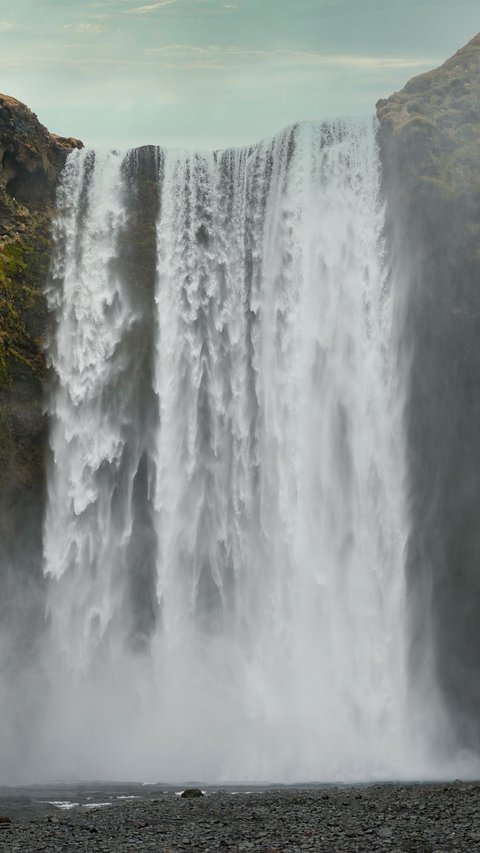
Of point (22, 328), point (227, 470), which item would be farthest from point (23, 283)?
point (227, 470)

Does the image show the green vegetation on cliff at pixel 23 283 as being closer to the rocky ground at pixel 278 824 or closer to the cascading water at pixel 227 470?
the cascading water at pixel 227 470

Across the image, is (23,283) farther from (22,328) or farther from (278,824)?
(278,824)

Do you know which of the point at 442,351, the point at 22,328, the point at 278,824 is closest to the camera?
the point at 278,824

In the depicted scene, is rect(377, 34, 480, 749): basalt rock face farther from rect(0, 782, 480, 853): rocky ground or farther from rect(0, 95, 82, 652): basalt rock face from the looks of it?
rect(0, 95, 82, 652): basalt rock face

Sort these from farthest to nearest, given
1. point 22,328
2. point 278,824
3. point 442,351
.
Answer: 1. point 22,328
2. point 442,351
3. point 278,824

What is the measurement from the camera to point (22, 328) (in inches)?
1266

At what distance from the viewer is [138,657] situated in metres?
30.3

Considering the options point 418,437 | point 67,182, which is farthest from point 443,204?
point 67,182

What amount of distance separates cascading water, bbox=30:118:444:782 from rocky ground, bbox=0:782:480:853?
6.74 meters

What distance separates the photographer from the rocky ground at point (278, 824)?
15.3 meters

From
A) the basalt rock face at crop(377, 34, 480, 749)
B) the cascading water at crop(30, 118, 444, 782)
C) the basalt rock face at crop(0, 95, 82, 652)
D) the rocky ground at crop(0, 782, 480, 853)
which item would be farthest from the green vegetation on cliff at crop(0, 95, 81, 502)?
the rocky ground at crop(0, 782, 480, 853)

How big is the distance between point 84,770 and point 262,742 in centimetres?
480

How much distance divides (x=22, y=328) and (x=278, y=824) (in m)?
19.3

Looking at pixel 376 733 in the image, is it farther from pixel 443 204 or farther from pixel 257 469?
pixel 443 204
